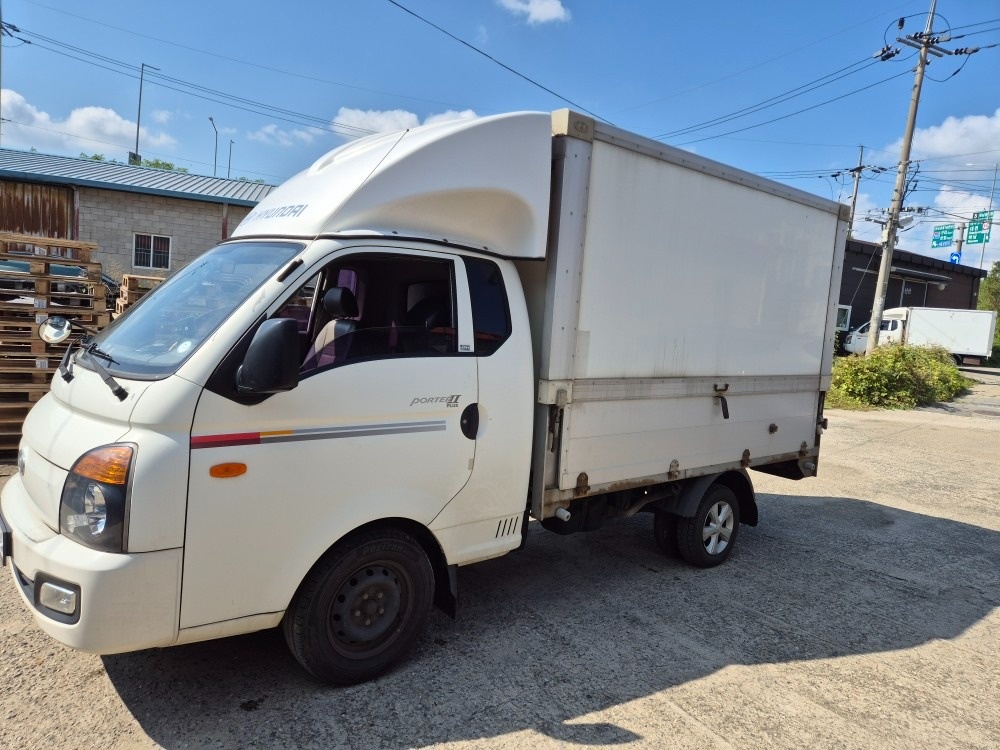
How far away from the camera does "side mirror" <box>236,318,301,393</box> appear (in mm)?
2715

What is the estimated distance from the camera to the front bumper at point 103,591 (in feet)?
8.49

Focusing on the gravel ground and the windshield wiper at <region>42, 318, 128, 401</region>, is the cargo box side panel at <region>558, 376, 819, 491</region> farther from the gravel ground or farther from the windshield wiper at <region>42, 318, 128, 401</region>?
the windshield wiper at <region>42, 318, 128, 401</region>

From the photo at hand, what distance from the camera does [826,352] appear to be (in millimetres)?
5949

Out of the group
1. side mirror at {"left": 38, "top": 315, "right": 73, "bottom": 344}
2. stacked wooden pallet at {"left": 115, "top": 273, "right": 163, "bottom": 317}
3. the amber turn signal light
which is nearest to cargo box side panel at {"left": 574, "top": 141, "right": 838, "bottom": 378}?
the amber turn signal light

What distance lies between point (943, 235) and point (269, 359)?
43.8m

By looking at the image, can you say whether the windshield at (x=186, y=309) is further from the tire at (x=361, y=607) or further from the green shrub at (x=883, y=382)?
the green shrub at (x=883, y=382)

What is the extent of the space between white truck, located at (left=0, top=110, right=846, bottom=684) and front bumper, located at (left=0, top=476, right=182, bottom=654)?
11 mm

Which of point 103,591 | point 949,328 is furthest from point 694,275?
point 949,328

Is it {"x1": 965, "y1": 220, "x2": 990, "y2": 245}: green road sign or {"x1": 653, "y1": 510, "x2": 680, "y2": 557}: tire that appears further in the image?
{"x1": 965, "y1": 220, "x2": 990, "y2": 245}: green road sign

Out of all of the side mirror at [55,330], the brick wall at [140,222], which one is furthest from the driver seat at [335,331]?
the brick wall at [140,222]

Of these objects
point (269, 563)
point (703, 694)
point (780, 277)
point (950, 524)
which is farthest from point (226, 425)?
point (950, 524)

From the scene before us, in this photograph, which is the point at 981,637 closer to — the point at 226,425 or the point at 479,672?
the point at 479,672

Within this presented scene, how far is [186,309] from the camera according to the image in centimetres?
328

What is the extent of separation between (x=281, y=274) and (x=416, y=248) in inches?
28.6
